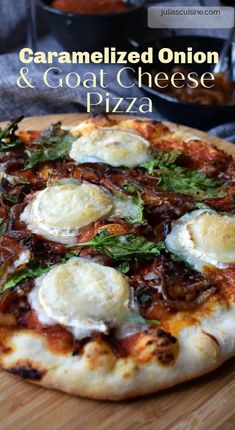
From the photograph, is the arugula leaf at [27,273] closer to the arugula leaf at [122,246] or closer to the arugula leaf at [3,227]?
the arugula leaf at [122,246]

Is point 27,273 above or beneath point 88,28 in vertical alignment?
beneath

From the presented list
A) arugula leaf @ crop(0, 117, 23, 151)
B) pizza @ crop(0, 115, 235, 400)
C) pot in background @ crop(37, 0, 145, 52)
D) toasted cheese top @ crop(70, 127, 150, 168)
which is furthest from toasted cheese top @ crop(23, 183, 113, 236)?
pot in background @ crop(37, 0, 145, 52)

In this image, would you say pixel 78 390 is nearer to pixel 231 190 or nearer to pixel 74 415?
pixel 74 415

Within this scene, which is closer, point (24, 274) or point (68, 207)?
point (24, 274)

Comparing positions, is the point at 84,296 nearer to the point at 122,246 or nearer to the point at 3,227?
the point at 122,246

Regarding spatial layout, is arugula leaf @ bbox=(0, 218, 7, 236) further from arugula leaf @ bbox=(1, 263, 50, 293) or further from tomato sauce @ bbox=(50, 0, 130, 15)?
tomato sauce @ bbox=(50, 0, 130, 15)

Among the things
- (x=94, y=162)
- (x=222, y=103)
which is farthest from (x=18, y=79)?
(x=222, y=103)

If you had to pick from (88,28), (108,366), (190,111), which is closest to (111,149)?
(190,111)
